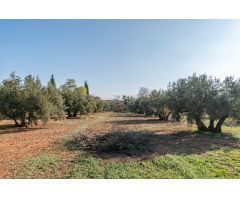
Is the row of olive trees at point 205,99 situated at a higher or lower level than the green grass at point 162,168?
higher

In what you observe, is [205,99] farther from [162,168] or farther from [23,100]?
[23,100]

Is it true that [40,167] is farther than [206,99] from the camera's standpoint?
No

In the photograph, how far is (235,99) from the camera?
658 inches

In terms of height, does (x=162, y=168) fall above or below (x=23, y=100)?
below

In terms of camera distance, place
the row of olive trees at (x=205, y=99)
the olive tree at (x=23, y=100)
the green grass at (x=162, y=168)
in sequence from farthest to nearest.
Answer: the olive tree at (x=23, y=100) < the row of olive trees at (x=205, y=99) < the green grass at (x=162, y=168)

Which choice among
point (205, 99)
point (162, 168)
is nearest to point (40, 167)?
point (162, 168)

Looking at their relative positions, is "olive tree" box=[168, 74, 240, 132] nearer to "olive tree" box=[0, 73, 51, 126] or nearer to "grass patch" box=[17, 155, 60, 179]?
"olive tree" box=[0, 73, 51, 126]

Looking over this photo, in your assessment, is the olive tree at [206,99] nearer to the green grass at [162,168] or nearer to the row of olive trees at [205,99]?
the row of olive trees at [205,99]

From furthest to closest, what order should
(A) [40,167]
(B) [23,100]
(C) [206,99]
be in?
(B) [23,100] → (C) [206,99] → (A) [40,167]

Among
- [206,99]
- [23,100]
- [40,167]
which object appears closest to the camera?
[40,167]

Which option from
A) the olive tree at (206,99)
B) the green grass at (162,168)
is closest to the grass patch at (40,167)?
the green grass at (162,168)

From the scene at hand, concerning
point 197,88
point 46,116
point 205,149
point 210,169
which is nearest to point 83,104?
point 46,116

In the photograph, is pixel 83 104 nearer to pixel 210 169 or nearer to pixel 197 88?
pixel 197 88
